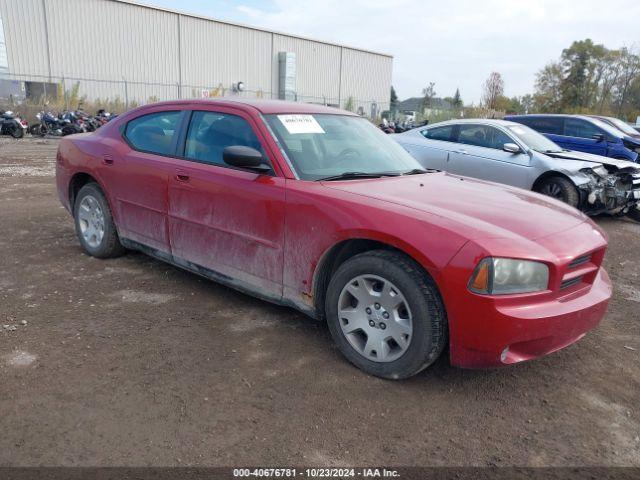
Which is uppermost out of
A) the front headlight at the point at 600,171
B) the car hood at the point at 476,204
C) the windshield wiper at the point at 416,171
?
the windshield wiper at the point at 416,171

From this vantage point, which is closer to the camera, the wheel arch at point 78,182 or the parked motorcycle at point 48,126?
the wheel arch at point 78,182

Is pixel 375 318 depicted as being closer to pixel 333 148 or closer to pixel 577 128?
pixel 333 148

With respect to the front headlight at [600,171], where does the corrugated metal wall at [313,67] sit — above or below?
above

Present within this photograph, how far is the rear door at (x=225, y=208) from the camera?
354cm

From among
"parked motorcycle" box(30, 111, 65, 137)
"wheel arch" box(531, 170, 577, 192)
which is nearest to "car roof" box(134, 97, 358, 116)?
"wheel arch" box(531, 170, 577, 192)

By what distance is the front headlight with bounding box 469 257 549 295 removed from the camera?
2.67 meters

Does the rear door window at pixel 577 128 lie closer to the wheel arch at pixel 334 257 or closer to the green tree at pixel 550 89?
the wheel arch at pixel 334 257

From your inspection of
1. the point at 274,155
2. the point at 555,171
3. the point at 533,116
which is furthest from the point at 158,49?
the point at 274,155

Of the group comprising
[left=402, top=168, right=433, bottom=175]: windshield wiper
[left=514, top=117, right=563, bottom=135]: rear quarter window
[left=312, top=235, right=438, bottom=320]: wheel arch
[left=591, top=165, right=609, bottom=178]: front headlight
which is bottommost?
[left=312, top=235, right=438, bottom=320]: wheel arch

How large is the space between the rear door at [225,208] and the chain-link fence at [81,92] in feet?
60.3

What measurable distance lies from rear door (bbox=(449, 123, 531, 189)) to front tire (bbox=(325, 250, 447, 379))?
18.7 feet

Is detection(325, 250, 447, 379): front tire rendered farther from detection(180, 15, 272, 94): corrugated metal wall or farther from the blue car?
detection(180, 15, 272, 94): corrugated metal wall

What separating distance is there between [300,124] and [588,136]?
9.47 m

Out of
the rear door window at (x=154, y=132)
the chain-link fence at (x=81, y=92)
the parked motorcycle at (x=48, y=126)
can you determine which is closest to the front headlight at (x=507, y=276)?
the rear door window at (x=154, y=132)
